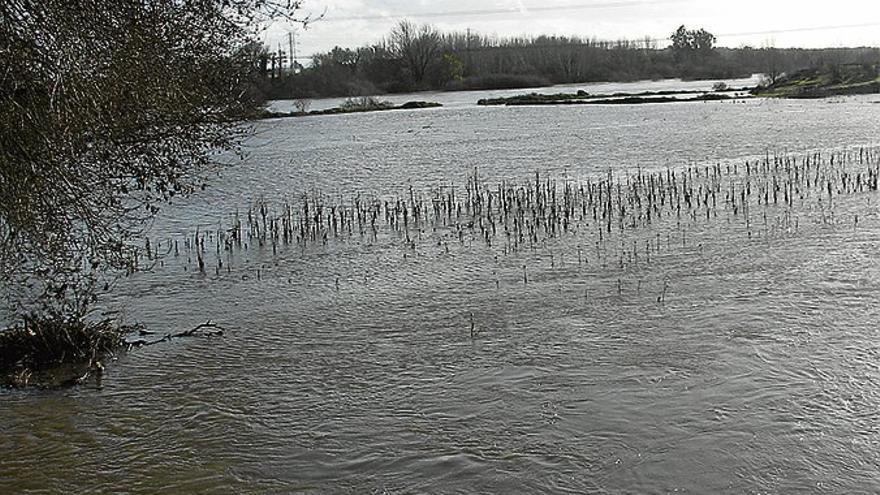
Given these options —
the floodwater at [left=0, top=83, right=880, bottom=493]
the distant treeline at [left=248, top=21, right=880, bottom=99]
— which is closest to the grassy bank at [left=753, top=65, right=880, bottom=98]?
the distant treeline at [left=248, top=21, right=880, bottom=99]

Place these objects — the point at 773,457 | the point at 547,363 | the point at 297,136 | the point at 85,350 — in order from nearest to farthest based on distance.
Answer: the point at 773,457 → the point at 547,363 → the point at 85,350 → the point at 297,136

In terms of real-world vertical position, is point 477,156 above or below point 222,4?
below

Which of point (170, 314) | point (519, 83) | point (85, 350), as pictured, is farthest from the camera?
point (519, 83)

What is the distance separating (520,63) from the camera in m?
115

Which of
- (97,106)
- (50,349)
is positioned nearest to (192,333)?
(50,349)

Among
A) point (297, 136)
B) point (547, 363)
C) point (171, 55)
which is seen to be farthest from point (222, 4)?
point (297, 136)

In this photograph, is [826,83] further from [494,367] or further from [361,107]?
[494,367]

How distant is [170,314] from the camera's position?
1234 cm

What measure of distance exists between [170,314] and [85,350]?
1.91 meters

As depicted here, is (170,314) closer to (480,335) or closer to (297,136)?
(480,335)

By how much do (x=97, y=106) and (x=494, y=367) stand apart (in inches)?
184

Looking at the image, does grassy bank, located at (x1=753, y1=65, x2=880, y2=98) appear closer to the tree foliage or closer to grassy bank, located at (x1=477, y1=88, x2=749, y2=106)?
grassy bank, located at (x1=477, y1=88, x2=749, y2=106)

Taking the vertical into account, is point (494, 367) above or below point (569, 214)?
below

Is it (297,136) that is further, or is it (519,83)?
(519,83)
